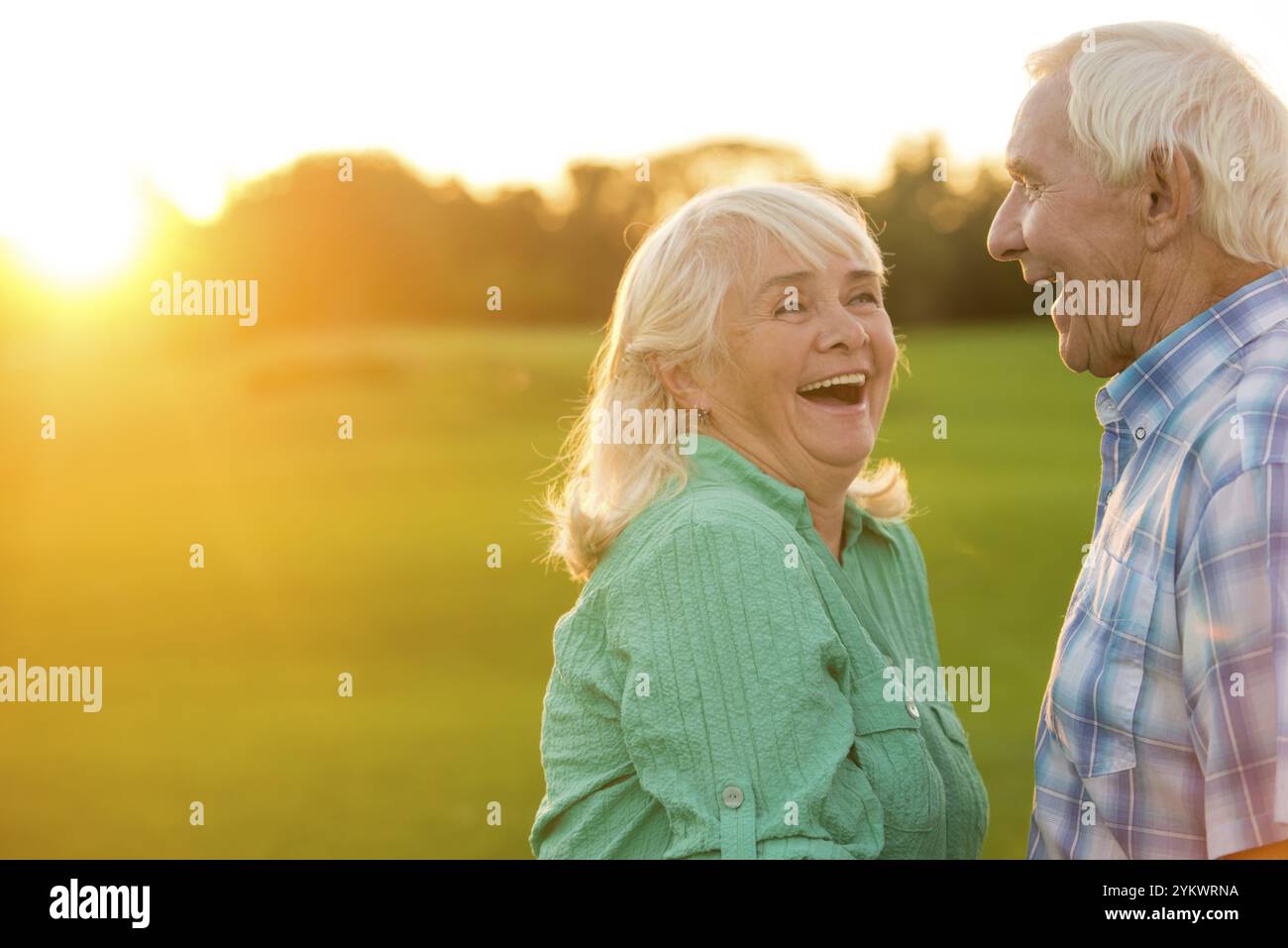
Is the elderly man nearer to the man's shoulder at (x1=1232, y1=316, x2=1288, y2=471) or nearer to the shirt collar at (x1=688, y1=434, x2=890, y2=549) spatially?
the man's shoulder at (x1=1232, y1=316, x2=1288, y2=471)

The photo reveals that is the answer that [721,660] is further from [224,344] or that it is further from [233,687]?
[224,344]

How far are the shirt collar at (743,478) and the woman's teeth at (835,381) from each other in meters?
0.23

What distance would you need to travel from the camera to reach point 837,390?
3.28 metres

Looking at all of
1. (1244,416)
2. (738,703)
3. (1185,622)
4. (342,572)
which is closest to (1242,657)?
(1185,622)

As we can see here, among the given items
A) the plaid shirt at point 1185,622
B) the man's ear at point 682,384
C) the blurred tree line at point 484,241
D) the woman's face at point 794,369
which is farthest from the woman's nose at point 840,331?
the blurred tree line at point 484,241

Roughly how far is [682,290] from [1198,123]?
112 cm

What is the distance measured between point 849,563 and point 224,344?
4759 cm

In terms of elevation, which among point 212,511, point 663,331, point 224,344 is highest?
point 224,344

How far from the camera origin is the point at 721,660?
2.63 m

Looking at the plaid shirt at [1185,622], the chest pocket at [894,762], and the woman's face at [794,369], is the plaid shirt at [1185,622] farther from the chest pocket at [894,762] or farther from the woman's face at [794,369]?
the woman's face at [794,369]

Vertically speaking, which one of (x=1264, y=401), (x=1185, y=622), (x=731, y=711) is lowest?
(x=731, y=711)

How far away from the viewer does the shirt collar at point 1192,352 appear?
8.66 ft

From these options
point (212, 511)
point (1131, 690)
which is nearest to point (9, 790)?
point (1131, 690)

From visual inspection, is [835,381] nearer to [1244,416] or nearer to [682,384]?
[682,384]
